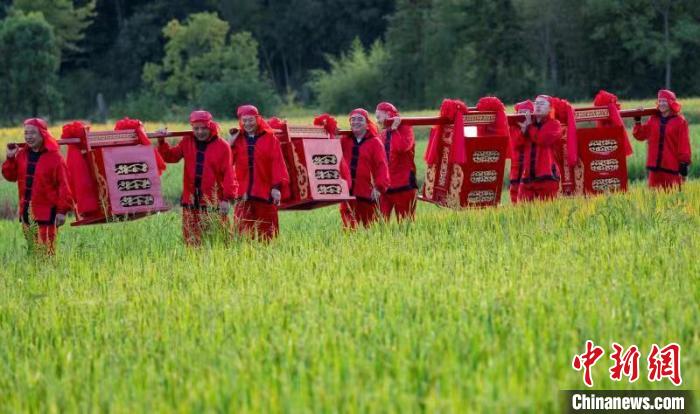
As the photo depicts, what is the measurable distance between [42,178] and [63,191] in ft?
0.77

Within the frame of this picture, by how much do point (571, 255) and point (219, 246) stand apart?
332 centimetres

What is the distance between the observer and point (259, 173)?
12867 millimetres

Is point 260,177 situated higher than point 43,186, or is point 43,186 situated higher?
point 43,186

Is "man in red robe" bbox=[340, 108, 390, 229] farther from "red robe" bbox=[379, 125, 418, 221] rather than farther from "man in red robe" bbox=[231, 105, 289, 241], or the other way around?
"man in red robe" bbox=[231, 105, 289, 241]

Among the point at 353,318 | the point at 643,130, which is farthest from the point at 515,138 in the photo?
the point at 353,318

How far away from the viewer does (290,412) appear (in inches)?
208

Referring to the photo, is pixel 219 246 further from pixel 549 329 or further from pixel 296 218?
pixel 296 218

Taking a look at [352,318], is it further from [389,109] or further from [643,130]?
[643,130]

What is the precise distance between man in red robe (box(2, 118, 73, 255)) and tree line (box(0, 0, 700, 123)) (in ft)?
156

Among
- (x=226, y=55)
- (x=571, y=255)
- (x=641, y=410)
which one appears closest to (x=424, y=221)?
(x=571, y=255)

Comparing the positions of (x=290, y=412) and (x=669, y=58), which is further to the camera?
(x=669, y=58)

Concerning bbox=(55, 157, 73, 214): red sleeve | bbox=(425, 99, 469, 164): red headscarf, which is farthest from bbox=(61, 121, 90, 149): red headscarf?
bbox=(425, 99, 469, 164): red headscarf

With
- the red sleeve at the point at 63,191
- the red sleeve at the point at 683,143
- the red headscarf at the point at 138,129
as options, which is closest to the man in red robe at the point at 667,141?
the red sleeve at the point at 683,143

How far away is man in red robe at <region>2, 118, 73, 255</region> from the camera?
12.6 meters
